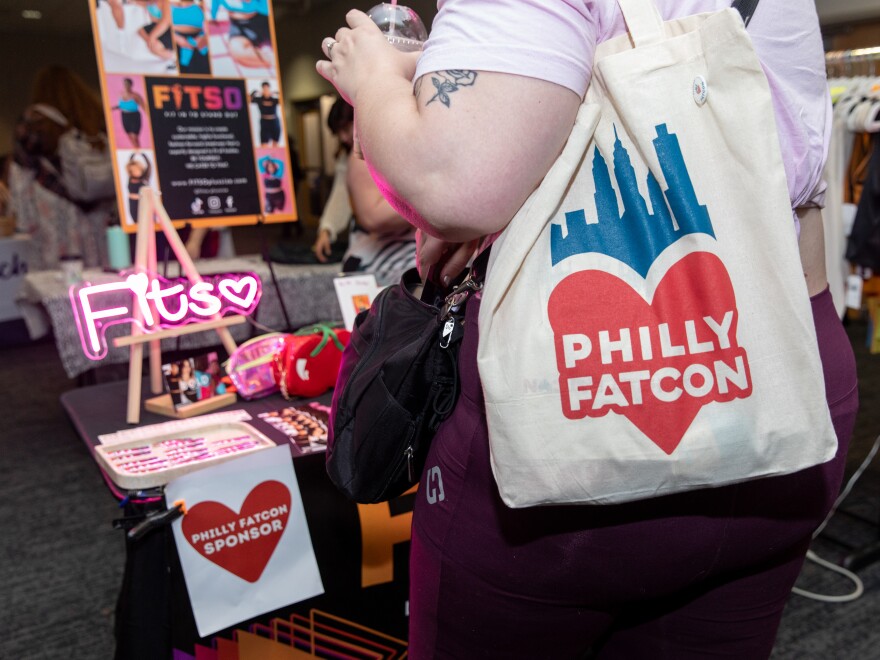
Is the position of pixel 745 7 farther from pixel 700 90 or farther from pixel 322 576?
pixel 322 576

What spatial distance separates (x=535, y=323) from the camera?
1.87ft

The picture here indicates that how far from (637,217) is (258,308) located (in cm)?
229

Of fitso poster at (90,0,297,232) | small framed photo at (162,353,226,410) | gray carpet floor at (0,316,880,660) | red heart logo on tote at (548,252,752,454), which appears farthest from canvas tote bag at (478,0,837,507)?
gray carpet floor at (0,316,880,660)

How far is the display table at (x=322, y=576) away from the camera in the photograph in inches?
46.6

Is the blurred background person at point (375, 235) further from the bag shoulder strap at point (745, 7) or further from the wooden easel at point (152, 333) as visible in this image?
the bag shoulder strap at point (745, 7)

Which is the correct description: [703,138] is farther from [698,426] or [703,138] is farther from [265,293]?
[265,293]

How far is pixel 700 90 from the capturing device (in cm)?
57

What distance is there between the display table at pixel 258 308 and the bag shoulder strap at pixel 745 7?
2.07 meters

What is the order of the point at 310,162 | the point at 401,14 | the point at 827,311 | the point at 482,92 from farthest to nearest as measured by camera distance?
the point at 310,162, the point at 401,14, the point at 827,311, the point at 482,92

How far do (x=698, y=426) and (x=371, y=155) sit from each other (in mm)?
342

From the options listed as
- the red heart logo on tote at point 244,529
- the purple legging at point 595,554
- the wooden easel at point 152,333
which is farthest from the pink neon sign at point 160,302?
the purple legging at point 595,554

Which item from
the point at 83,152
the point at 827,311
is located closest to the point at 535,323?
the point at 827,311

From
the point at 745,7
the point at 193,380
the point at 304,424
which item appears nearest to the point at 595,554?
the point at 745,7

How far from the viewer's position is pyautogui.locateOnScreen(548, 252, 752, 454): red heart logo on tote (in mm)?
570
